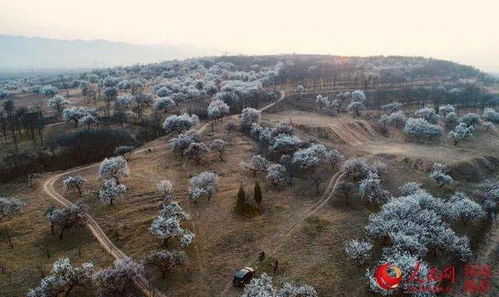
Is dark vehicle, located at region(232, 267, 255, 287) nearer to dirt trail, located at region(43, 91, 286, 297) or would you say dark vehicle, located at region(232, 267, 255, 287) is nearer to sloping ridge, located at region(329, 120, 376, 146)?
dirt trail, located at region(43, 91, 286, 297)

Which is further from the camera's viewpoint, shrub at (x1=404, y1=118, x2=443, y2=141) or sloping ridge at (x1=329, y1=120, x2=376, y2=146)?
shrub at (x1=404, y1=118, x2=443, y2=141)

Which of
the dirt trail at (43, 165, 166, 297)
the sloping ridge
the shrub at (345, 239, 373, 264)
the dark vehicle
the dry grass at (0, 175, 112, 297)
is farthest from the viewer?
the sloping ridge

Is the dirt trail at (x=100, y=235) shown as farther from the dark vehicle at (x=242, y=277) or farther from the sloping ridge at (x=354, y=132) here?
the sloping ridge at (x=354, y=132)

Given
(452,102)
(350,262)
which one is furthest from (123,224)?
(452,102)

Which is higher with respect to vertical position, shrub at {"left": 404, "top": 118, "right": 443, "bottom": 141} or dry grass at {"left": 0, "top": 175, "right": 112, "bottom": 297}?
shrub at {"left": 404, "top": 118, "right": 443, "bottom": 141}

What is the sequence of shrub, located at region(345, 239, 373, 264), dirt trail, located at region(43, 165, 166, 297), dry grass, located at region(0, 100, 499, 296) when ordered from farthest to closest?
shrub, located at region(345, 239, 373, 264)
dry grass, located at region(0, 100, 499, 296)
dirt trail, located at region(43, 165, 166, 297)

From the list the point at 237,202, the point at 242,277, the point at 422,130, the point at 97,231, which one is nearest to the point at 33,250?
the point at 97,231

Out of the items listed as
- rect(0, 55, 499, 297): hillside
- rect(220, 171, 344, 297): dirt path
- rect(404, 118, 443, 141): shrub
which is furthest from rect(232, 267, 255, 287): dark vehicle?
rect(404, 118, 443, 141): shrub

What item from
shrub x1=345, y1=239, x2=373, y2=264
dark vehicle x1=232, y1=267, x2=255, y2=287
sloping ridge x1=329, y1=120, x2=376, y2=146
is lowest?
dark vehicle x1=232, y1=267, x2=255, y2=287
